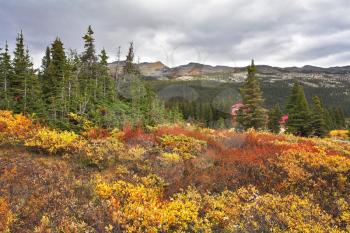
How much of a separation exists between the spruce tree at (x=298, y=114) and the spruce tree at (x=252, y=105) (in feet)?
33.5

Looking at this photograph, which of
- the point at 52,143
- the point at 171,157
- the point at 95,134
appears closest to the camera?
the point at 171,157

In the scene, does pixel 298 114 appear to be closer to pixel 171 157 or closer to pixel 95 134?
pixel 95 134

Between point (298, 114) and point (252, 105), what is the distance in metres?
11.7

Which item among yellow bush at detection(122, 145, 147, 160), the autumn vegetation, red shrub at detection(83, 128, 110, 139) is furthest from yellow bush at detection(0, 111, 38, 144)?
yellow bush at detection(122, 145, 147, 160)

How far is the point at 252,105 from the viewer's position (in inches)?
1307

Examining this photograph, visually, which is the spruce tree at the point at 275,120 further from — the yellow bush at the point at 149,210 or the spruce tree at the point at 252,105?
the yellow bush at the point at 149,210

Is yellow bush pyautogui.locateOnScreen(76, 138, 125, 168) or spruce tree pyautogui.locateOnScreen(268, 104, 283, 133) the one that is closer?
yellow bush pyautogui.locateOnScreen(76, 138, 125, 168)

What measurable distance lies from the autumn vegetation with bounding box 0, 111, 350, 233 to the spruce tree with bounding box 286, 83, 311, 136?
2707cm

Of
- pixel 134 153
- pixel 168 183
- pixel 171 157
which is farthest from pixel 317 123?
pixel 168 183

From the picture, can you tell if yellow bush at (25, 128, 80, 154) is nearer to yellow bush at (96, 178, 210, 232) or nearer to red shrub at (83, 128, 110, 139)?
red shrub at (83, 128, 110, 139)

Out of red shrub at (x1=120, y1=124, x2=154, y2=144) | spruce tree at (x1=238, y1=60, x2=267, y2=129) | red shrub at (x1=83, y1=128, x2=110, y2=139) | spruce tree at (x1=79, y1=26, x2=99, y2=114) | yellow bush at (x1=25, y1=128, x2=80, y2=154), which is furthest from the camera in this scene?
spruce tree at (x1=238, y1=60, x2=267, y2=129)

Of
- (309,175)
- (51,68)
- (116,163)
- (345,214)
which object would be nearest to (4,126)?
(116,163)

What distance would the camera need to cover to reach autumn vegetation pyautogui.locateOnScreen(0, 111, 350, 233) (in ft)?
25.2

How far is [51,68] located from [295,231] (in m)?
23.8
